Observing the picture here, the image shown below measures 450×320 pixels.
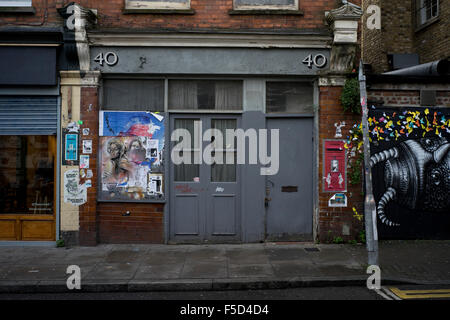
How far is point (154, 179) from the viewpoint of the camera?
328 inches

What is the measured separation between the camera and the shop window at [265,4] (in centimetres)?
828

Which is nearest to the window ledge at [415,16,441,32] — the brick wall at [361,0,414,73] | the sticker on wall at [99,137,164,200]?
the brick wall at [361,0,414,73]

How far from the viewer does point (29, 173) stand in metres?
8.46

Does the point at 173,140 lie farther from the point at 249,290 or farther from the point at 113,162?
the point at 249,290

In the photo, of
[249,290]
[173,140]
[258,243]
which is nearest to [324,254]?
[258,243]

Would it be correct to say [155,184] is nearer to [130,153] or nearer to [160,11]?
[130,153]

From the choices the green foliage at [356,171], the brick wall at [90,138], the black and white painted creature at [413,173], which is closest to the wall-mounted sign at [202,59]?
the brick wall at [90,138]

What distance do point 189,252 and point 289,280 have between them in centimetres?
242

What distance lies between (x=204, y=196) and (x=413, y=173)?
4590 mm

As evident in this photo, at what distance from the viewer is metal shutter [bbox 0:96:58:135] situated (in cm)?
825

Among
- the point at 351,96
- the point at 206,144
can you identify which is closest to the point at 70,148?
the point at 206,144

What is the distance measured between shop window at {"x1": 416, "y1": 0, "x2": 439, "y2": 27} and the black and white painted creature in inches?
229

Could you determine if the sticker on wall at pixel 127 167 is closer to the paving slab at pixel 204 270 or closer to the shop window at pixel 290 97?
the paving slab at pixel 204 270

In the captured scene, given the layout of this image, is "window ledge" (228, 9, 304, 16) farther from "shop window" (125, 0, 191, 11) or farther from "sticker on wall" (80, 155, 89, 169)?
"sticker on wall" (80, 155, 89, 169)
